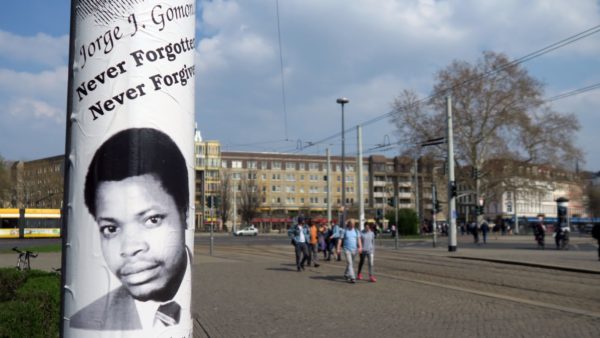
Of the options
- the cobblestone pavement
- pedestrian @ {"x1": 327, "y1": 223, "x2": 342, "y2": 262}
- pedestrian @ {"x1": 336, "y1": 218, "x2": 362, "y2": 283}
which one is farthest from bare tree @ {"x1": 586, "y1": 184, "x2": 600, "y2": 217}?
pedestrian @ {"x1": 336, "y1": 218, "x2": 362, "y2": 283}

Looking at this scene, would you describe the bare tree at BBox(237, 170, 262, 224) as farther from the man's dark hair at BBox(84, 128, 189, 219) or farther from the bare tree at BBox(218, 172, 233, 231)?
the man's dark hair at BBox(84, 128, 189, 219)

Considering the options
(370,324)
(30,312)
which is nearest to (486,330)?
(370,324)

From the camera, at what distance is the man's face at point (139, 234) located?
363 cm

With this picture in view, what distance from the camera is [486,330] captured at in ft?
27.6

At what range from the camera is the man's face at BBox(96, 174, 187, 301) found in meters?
3.63

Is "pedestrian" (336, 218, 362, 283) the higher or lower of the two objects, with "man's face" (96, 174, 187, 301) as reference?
lower

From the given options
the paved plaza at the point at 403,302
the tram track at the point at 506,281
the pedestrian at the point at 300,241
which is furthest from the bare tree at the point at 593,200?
the pedestrian at the point at 300,241

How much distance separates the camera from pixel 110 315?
3543 millimetres

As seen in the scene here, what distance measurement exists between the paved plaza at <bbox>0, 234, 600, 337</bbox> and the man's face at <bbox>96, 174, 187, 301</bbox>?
467 cm

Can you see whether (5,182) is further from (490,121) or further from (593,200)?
(593,200)

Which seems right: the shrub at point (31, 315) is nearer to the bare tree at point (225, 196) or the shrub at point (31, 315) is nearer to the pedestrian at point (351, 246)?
the pedestrian at point (351, 246)

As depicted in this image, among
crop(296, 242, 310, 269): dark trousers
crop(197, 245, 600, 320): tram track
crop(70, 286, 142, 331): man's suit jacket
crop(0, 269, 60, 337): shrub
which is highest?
crop(70, 286, 142, 331): man's suit jacket

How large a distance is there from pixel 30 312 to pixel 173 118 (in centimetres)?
328

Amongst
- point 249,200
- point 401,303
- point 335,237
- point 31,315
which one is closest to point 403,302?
point 401,303
